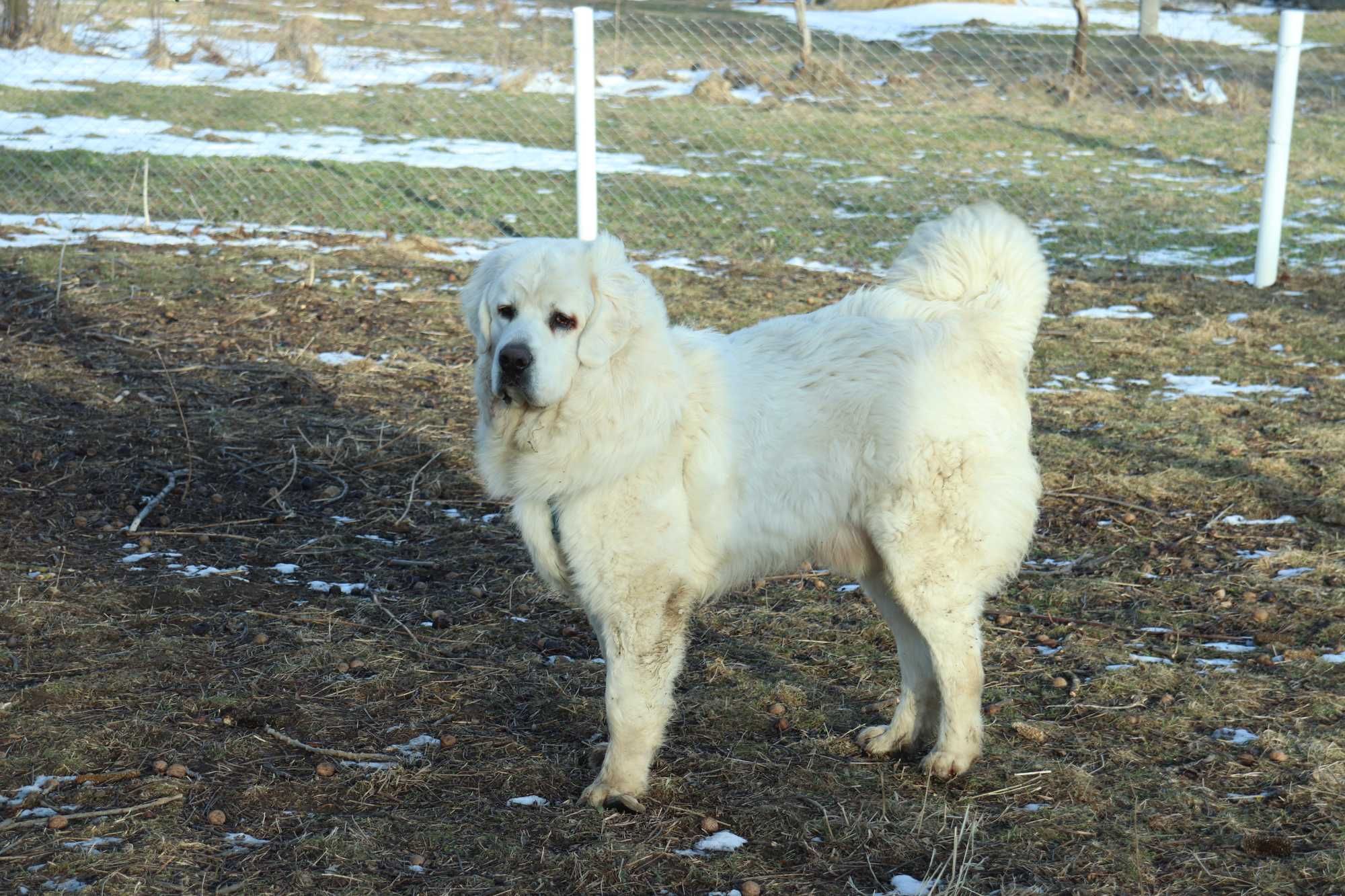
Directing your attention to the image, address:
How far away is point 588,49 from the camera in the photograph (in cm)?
965

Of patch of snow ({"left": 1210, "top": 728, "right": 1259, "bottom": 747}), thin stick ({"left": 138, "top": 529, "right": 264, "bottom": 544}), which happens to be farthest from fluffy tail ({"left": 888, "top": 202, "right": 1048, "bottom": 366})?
thin stick ({"left": 138, "top": 529, "right": 264, "bottom": 544})

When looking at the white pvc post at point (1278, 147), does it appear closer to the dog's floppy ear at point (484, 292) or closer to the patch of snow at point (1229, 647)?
the patch of snow at point (1229, 647)

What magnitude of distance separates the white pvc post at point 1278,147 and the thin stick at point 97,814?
8.96 m

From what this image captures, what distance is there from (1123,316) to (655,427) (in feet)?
21.1

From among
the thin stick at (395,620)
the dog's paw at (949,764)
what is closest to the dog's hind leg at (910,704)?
the dog's paw at (949,764)

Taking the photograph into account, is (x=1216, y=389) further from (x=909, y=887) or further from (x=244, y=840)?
(x=244, y=840)

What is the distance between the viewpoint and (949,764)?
3.67 m

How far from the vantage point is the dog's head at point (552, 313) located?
3.36 meters

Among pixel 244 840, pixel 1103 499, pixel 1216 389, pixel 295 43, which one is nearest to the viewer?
pixel 244 840

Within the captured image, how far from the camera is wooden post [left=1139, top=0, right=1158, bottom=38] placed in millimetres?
28734

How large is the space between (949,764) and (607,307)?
170 cm

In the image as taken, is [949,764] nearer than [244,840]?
No

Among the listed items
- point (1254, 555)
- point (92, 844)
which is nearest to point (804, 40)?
point (1254, 555)

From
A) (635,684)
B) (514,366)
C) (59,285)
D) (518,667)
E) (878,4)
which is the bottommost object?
(518,667)
